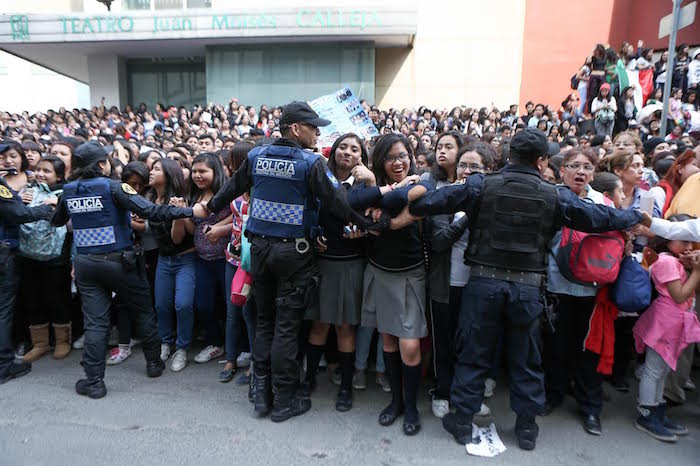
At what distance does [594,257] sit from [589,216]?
41 cm

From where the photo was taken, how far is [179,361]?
439 centimetres

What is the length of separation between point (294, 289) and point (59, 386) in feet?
7.72

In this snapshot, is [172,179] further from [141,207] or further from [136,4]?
[136,4]

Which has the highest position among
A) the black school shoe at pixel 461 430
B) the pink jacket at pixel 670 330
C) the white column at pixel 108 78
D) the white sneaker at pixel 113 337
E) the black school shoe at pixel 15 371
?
the white column at pixel 108 78

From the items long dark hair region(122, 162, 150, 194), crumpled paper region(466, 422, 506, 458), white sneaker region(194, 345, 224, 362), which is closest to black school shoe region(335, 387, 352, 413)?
crumpled paper region(466, 422, 506, 458)

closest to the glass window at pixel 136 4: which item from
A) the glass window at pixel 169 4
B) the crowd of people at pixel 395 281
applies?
the glass window at pixel 169 4

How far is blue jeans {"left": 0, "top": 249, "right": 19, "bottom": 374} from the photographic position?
4.07 metres

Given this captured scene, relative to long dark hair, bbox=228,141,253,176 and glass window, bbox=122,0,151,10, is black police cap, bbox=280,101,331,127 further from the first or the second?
glass window, bbox=122,0,151,10

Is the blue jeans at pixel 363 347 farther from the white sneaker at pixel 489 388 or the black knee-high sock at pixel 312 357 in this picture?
the white sneaker at pixel 489 388

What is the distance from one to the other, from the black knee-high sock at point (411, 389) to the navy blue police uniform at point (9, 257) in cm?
332

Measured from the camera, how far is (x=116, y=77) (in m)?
21.7

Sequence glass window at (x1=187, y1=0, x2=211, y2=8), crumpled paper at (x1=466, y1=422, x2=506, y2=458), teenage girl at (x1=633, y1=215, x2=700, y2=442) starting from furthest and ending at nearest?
glass window at (x1=187, y1=0, x2=211, y2=8), teenage girl at (x1=633, y1=215, x2=700, y2=442), crumpled paper at (x1=466, y1=422, x2=506, y2=458)

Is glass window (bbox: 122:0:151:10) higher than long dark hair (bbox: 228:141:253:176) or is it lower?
higher

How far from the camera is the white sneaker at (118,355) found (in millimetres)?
4515
